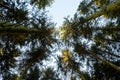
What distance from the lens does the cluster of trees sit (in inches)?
482

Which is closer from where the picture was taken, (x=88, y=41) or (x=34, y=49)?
(x=34, y=49)

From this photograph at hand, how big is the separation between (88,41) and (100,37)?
1.18 m

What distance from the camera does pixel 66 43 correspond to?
53.1 feet

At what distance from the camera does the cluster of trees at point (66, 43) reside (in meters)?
12.2

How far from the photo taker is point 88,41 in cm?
1566

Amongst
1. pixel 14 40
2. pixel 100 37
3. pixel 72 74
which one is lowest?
pixel 72 74

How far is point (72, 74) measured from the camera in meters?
15.6

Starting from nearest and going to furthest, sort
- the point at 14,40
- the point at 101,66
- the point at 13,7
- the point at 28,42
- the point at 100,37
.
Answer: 1. the point at 13,7
2. the point at 14,40
3. the point at 28,42
4. the point at 101,66
5. the point at 100,37

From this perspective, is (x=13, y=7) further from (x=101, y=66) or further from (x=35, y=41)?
(x=101, y=66)

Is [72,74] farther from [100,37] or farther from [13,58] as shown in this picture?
[13,58]

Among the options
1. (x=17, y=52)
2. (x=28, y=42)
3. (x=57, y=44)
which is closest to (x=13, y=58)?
(x=17, y=52)

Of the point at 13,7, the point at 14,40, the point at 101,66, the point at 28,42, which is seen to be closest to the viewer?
the point at 13,7

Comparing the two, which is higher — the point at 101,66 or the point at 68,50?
the point at 68,50

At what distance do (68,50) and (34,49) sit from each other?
2.95 m
